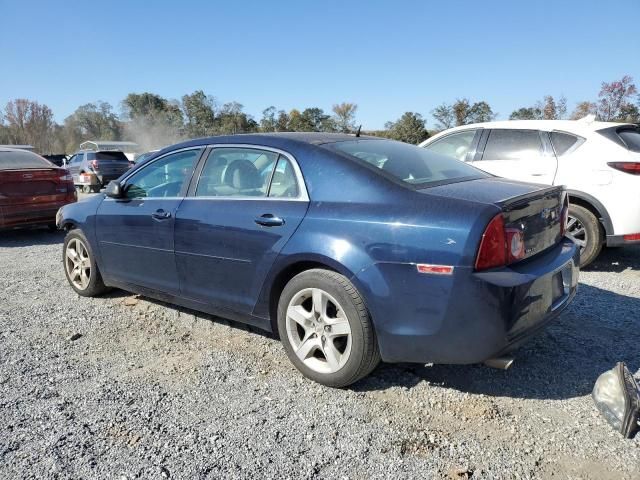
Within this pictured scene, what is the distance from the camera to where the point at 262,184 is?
10.9 ft

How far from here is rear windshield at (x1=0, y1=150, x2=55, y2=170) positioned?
7938mm

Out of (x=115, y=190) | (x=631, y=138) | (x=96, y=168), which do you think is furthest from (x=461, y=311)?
(x=96, y=168)

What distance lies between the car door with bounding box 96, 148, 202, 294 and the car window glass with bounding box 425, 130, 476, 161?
12.2 ft

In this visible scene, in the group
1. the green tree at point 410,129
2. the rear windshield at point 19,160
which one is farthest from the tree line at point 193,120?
the rear windshield at point 19,160

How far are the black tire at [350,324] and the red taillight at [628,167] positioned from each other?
3.97 metres

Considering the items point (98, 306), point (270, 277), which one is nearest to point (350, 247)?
point (270, 277)

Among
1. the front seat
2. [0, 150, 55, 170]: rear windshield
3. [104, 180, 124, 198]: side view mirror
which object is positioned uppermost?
[0, 150, 55, 170]: rear windshield

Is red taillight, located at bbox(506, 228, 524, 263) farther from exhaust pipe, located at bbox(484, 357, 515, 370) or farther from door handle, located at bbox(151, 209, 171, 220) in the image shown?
door handle, located at bbox(151, 209, 171, 220)

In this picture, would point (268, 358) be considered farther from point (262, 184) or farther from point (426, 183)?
point (426, 183)

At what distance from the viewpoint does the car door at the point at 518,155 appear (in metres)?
5.67

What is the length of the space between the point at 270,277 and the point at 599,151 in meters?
4.21

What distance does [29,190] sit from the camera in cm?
789

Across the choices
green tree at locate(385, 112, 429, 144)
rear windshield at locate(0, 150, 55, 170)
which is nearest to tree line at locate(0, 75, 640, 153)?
green tree at locate(385, 112, 429, 144)

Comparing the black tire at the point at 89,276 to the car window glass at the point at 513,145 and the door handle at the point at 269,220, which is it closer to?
the door handle at the point at 269,220
